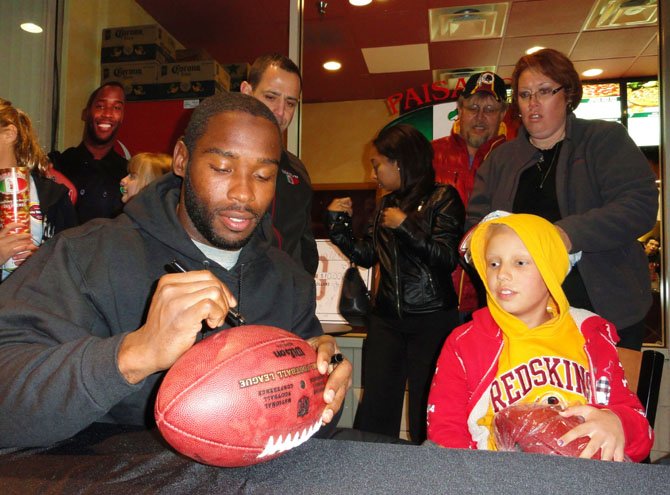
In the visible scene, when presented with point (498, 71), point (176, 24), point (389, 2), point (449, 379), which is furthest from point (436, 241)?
point (498, 71)

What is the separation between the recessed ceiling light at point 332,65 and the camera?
20.6 ft

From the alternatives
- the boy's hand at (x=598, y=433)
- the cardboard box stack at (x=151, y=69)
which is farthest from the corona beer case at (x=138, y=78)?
the boy's hand at (x=598, y=433)

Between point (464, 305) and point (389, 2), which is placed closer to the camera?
point (464, 305)

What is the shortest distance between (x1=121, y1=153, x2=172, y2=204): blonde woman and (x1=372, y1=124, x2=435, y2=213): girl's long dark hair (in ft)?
3.95

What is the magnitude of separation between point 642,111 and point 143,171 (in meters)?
5.64

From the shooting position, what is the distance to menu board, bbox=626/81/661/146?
223 inches

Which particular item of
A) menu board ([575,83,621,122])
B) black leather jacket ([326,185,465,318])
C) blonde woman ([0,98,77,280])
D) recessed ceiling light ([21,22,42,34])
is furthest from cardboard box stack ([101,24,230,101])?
menu board ([575,83,621,122])

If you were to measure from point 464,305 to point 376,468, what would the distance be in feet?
6.28

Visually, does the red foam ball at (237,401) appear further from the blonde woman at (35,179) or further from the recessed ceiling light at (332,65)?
the recessed ceiling light at (332,65)

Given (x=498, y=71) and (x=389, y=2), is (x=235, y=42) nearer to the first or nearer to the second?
(x=389, y=2)

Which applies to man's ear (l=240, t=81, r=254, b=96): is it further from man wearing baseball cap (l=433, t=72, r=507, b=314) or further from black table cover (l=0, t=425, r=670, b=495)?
black table cover (l=0, t=425, r=670, b=495)

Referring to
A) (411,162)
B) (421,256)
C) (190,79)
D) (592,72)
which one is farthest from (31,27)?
(592,72)

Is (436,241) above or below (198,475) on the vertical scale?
above

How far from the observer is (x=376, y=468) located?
2.38ft
